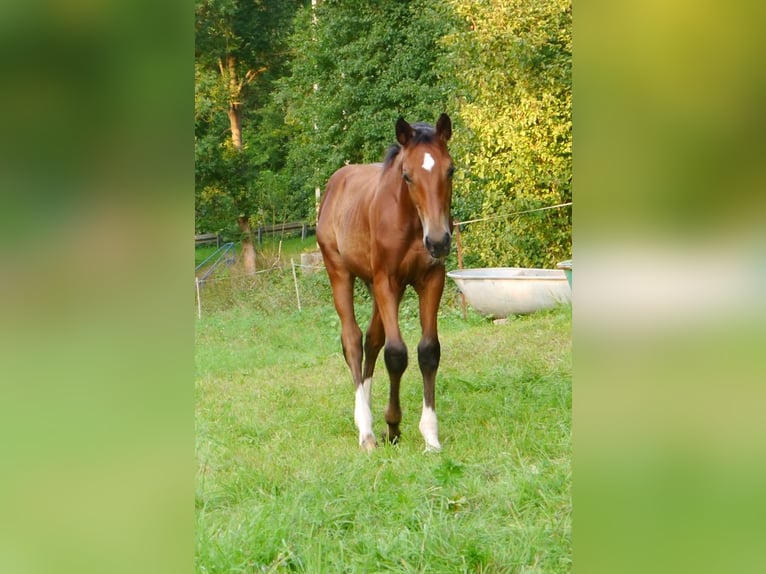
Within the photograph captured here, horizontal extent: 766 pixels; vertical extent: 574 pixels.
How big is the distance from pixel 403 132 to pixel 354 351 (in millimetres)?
1621

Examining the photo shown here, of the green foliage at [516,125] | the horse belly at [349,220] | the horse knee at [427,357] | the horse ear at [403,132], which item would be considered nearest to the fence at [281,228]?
the green foliage at [516,125]

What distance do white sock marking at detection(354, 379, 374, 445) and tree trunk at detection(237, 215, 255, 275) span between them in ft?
40.2

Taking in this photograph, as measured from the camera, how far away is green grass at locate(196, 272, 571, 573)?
238 cm

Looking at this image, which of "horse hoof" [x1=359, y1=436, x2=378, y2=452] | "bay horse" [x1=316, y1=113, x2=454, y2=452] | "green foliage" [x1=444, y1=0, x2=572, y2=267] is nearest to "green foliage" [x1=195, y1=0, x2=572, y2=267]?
"green foliage" [x1=444, y1=0, x2=572, y2=267]

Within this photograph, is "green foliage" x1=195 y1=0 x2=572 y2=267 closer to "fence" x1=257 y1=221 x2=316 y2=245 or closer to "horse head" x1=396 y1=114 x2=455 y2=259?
"fence" x1=257 y1=221 x2=316 y2=245

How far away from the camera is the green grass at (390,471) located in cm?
238

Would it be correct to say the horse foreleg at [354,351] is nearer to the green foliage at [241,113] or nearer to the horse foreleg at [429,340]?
the horse foreleg at [429,340]

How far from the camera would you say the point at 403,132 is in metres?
4.09

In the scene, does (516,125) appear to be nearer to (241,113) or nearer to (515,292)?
(515,292)

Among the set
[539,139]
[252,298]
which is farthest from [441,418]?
[252,298]

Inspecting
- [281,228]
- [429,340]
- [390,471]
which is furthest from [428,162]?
[281,228]

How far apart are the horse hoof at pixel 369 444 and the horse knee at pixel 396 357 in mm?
417
